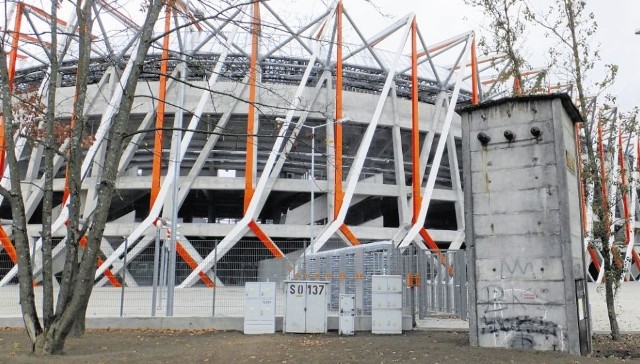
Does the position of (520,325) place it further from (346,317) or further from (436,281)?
(436,281)

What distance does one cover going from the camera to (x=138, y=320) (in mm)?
11961

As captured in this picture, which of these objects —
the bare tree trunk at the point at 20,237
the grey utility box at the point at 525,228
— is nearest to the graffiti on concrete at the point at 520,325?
the grey utility box at the point at 525,228

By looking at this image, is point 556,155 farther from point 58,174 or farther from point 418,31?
point 58,174

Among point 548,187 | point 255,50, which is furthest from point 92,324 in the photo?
point 255,50

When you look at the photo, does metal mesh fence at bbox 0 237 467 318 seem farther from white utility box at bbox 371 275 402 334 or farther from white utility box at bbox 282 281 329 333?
white utility box at bbox 282 281 329 333

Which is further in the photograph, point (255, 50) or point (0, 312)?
point (255, 50)

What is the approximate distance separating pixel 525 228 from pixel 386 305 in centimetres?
368

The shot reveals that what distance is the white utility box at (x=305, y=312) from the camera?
11359mm

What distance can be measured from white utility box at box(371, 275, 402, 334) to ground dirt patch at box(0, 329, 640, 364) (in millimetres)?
329

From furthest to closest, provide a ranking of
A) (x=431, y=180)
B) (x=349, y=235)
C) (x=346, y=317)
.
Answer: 1. (x=431, y=180)
2. (x=349, y=235)
3. (x=346, y=317)

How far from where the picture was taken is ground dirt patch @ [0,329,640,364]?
7.85 m

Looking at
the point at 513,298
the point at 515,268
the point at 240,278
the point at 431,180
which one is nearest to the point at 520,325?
the point at 513,298

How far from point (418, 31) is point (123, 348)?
28.1 meters

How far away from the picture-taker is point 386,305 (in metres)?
11.3
